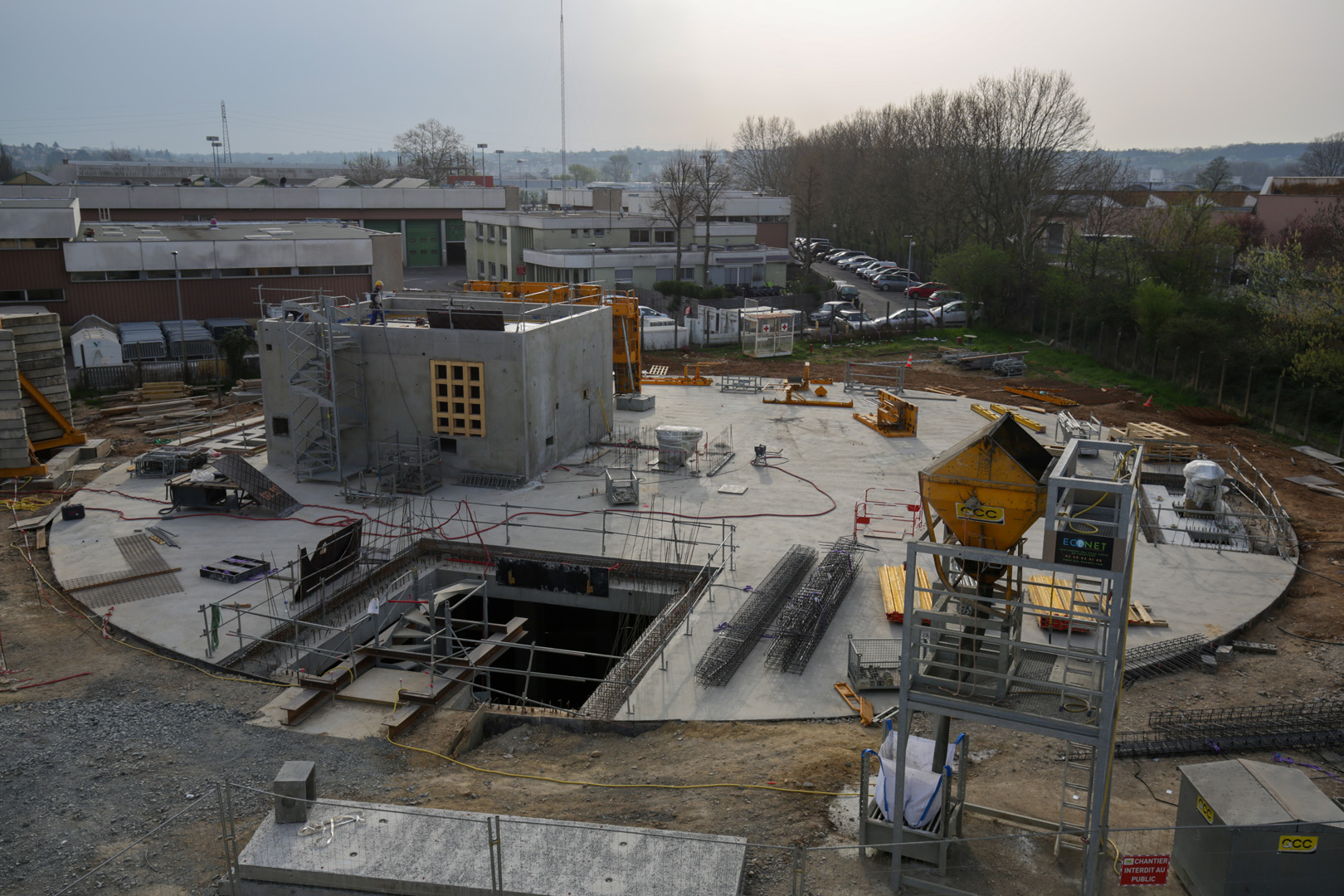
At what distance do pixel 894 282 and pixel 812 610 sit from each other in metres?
54.9

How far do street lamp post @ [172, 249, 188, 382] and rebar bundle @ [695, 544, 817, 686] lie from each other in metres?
27.8

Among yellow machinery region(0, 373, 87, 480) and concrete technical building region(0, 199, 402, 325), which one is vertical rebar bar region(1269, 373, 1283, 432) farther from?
yellow machinery region(0, 373, 87, 480)

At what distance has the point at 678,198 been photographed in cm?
6050

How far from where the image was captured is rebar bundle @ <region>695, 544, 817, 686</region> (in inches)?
604

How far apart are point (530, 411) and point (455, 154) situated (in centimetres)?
12340

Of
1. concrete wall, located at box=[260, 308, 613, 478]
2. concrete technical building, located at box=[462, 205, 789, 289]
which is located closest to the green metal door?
concrete technical building, located at box=[462, 205, 789, 289]

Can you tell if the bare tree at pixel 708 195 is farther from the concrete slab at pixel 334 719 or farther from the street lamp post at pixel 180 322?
the concrete slab at pixel 334 719

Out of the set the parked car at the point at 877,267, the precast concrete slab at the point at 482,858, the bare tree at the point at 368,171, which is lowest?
the precast concrete slab at the point at 482,858

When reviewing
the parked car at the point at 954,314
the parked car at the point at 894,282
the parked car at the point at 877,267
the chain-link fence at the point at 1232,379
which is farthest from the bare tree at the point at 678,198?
the chain-link fence at the point at 1232,379

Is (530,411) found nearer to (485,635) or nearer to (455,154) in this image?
(485,635)

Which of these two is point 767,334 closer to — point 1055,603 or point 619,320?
point 619,320

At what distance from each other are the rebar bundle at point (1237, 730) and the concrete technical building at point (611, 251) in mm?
43738

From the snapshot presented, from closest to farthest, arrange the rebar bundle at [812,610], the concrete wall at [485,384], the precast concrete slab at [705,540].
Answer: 1. the precast concrete slab at [705,540]
2. the rebar bundle at [812,610]
3. the concrete wall at [485,384]

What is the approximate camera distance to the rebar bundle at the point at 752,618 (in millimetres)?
15352
